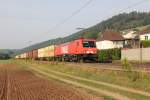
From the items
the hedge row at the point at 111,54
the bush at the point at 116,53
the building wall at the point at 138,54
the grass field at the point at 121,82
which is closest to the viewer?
the grass field at the point at 121,82

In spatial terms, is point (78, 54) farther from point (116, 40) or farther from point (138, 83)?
point (116, 40)

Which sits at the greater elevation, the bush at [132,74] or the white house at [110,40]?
the white house at [110,40]

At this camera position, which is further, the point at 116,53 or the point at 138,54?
the point at 116,53

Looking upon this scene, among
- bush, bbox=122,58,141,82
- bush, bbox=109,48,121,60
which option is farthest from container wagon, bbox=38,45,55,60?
bush, bbox=122,58,141,82

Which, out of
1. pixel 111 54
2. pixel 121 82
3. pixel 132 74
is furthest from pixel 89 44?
pixel 132 74

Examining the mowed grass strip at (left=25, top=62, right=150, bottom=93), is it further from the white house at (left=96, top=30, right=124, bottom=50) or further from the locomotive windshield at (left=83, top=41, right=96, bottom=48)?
the white house at (left=96, top=30, right=124, bottom=50)

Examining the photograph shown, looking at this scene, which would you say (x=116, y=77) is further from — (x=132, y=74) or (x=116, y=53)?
(x=116, y=53)

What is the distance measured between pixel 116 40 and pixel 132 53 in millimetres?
62424

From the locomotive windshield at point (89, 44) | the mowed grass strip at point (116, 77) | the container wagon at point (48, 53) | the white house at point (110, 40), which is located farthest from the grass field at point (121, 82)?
the white house at point (110, 40)

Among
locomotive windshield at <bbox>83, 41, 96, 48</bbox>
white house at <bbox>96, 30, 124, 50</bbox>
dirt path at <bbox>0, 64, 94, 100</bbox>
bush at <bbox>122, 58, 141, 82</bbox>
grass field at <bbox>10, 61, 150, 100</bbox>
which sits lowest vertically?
dirt path at <bbox>0, 64, 94, 100</bbox>

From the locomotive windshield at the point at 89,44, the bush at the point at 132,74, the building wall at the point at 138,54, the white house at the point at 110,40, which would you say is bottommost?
the bush at the point at 132,74

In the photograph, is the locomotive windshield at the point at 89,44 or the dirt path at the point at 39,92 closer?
the dirt path at the point at 39,92

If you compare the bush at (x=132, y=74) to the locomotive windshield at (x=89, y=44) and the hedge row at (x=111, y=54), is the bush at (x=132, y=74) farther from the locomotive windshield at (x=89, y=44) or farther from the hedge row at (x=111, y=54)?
the hedge row at (x=111, y=54)

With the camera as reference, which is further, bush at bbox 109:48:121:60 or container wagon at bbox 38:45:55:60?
container wagon at bbox 38:45:55:60
